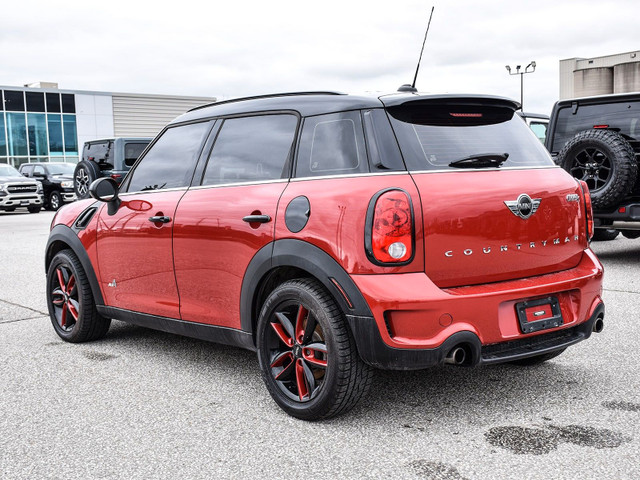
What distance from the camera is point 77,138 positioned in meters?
50.2

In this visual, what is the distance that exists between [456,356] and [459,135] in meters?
1.13

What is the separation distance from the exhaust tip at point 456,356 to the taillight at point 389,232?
477 millimetres

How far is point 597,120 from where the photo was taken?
377 inches

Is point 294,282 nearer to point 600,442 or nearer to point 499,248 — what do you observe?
point 499,248

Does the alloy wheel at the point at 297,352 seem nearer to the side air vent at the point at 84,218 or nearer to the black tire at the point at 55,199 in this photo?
the side air vent at the point at 84,218

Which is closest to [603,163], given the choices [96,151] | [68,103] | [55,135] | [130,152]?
[130,152]

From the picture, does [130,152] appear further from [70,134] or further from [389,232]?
[70,134]

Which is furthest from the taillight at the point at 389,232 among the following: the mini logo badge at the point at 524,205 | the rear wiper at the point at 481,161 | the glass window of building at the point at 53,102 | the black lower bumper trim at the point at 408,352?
the glass window of building at the point at 53,102

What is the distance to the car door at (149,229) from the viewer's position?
15.6 feet

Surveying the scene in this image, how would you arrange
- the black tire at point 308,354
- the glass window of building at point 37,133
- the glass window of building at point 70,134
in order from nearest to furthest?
1. the black tire at point 308,354
2. the glass window of building at point 37,133
3. the glass window of building at point 70,134

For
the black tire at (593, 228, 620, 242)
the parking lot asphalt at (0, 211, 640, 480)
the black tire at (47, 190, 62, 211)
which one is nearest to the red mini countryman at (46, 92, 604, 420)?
the parking lot asphalt at (0, 211, 640, 480)

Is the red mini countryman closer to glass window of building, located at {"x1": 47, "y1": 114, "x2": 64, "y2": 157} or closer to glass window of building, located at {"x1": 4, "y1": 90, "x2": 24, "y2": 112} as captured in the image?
glass window of building, located at {"x1": 4, "y1": 90, "x2": 24, "y2": 112}

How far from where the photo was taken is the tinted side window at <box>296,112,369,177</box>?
3789 mm

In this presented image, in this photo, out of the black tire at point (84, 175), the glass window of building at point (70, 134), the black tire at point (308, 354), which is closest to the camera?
the black tire at point (308, 354)
